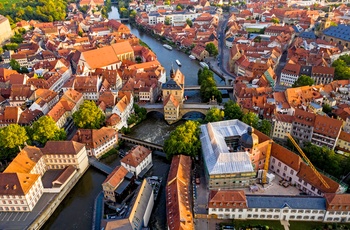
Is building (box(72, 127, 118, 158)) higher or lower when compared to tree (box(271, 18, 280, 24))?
lower

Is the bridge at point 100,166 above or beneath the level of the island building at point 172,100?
beneath

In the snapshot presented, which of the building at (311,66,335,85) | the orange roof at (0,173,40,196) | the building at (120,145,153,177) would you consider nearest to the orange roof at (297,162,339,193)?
the building at (120,145,153,177)

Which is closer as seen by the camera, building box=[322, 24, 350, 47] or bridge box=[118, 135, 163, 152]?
bridge box=[118, 135, 163, 152]

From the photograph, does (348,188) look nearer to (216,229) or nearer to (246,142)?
(246,142)

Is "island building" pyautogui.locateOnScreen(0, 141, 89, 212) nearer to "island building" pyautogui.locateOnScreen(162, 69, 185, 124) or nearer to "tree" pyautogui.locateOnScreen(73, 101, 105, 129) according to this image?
"tree" pyautogui.locateOnScreen(73, 101, 105, 129)

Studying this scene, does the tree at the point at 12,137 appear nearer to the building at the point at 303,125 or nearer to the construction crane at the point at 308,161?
the construction crane at the point at 308,161

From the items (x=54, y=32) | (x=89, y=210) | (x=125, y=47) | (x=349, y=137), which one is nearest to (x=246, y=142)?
(x=349, y=137)

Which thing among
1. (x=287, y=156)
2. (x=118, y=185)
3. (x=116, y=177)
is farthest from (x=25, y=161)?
(x=287, y=156)

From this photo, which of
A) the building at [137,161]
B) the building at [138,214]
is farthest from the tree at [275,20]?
the building at [138,214]
